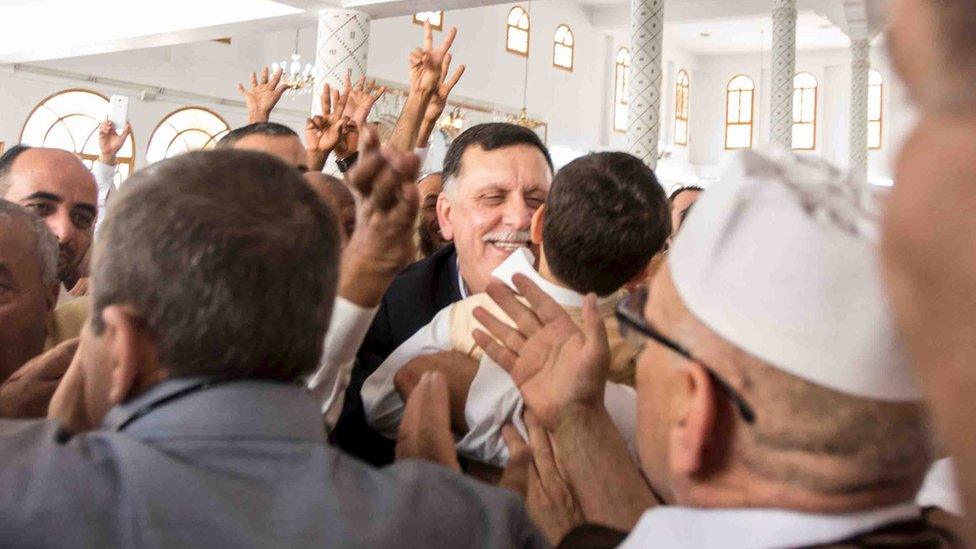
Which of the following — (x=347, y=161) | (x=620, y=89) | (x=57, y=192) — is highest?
(x=620, y=89)

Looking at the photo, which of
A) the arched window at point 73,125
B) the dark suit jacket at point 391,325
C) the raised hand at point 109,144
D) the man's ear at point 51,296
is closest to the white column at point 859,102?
the arched window at point 73,125

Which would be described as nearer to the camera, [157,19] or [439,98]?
[439,98]

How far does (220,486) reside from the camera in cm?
102

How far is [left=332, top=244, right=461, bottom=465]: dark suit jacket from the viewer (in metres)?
1.96

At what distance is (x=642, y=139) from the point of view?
Result: 11.0m

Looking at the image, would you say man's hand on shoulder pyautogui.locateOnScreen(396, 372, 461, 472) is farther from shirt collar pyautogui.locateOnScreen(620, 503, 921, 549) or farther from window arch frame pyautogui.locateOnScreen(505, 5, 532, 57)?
window arch frame pyautogui.locateOnScreen(505, 5, 532, 57)

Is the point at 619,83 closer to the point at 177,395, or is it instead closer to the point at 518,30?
the point at 518,30

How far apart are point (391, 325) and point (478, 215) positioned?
45 cm

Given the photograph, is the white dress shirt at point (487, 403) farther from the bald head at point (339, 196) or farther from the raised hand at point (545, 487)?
the bald head at point (339, 196)

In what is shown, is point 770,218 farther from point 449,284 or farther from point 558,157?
point 558,157

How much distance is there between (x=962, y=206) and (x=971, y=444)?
12cm

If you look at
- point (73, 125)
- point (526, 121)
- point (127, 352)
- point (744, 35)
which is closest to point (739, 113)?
point (744, 35)

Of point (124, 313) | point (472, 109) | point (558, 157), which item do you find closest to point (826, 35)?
point (558, 157)

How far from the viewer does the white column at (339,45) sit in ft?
33.8
